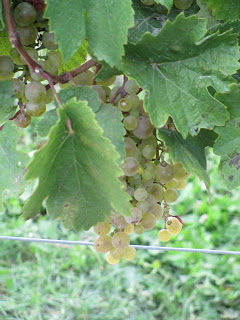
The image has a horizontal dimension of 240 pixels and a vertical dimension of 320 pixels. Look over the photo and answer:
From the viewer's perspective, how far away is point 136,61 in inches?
17.1

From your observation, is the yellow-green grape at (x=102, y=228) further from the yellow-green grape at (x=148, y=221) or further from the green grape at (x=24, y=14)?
the green grape at (x=24, y=14)

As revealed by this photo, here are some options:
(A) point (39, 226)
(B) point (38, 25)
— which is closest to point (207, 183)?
(B) point (38, 25)

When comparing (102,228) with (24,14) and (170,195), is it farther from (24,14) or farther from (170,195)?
(24,14)

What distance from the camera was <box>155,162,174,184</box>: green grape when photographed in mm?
509

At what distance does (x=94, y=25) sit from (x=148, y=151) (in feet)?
0.51

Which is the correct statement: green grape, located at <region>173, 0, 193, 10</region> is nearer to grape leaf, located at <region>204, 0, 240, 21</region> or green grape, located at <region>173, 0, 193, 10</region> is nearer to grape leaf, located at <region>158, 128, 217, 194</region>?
grape leaf, located at <region>204, 0, 240, 21</region>

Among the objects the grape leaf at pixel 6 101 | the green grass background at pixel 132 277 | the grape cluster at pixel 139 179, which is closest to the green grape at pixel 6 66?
the grape leaf at pixel 6 101

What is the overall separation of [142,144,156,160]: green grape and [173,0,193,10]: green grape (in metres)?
0.16

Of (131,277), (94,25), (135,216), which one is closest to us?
(94,25)

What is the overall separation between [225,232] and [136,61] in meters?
1.81

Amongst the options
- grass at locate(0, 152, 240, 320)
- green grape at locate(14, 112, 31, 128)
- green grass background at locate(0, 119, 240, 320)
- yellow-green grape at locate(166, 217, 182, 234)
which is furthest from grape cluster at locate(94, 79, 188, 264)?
grass at locate(0, 152, 240, 320)

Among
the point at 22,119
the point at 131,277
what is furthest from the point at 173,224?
the point at 131,277

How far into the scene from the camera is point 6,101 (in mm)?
469

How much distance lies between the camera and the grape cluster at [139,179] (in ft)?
1.56
